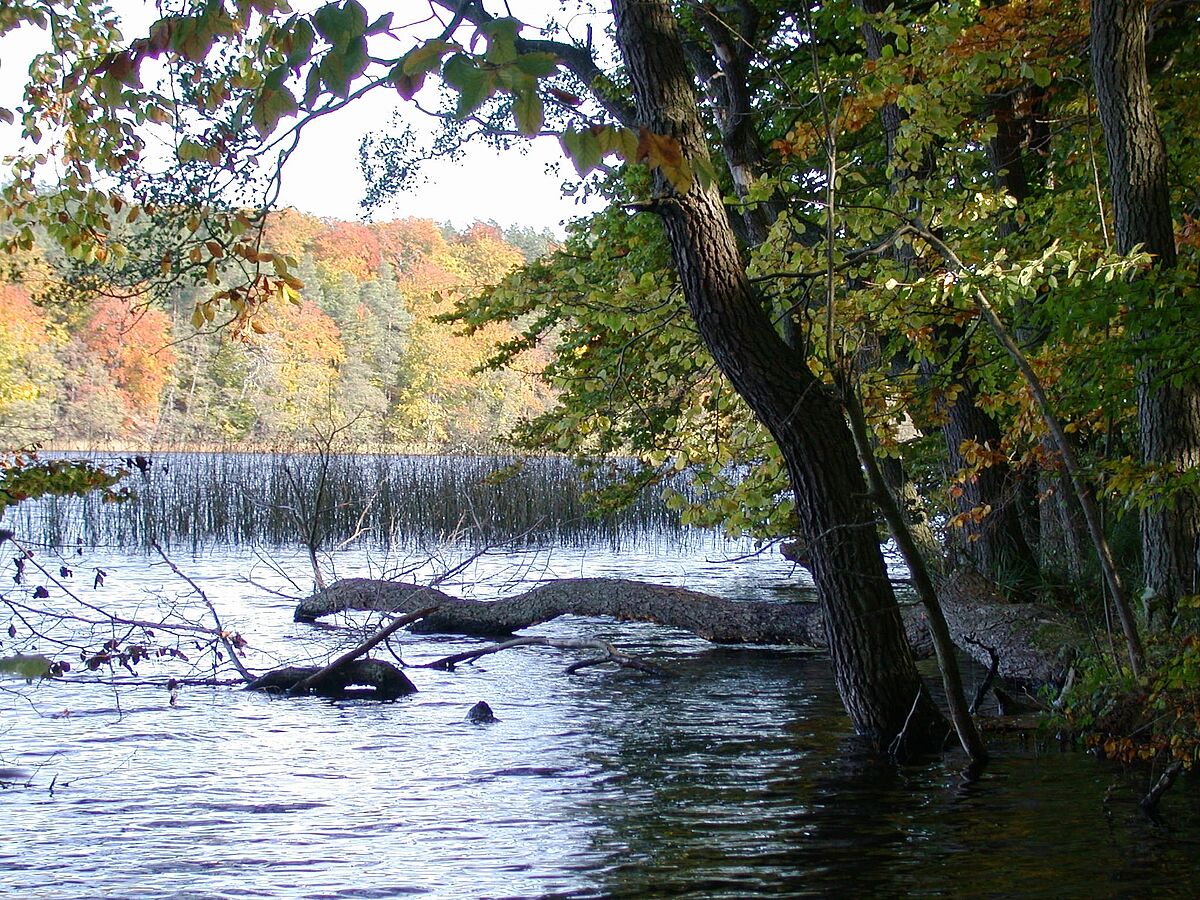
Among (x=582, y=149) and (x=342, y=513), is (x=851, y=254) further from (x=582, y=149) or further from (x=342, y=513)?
(x=342, y=513)

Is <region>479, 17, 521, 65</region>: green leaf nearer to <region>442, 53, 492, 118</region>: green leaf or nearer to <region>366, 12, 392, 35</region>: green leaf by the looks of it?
<region>442, 53, 492, 118</region>: green leaf

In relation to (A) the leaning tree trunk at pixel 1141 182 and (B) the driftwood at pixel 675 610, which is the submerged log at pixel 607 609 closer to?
(B) the driftwood at pixel 675 610

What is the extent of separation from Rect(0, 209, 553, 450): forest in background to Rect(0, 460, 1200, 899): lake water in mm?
29319

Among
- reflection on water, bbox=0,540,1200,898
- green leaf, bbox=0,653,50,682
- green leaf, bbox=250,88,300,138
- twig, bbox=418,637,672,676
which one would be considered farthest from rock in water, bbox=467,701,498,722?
green leaf, bbox=0,653,50,682

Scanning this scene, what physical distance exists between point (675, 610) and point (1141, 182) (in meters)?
4.74

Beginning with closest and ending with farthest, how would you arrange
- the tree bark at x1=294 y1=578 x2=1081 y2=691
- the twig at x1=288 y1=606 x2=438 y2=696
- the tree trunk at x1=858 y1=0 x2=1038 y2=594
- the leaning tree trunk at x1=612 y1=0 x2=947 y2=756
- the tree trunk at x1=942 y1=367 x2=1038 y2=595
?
the leaning tree trunk at x1=612 y1=0 x2=947 y2=756
the twig at x1=288 y1=606 x2=438 y2=696
the tree bark at x1=294 y1=578 x2=1081 y2=691
the tree trunk at x1=858 y1=0 x2=1038 y2=594
the tree trunk at x1=942 y1=367 x2=1038 y2=595

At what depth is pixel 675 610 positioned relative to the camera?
9367 mm

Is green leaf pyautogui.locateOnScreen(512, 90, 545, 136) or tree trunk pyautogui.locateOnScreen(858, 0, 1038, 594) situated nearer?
green leaf pyautogui.locateOnScreen(512, 90, 545, 136)

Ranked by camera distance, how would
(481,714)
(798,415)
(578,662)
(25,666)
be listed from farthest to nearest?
1. (578,662)
2. (481,714)
3. (798,415)
4. (25,666)

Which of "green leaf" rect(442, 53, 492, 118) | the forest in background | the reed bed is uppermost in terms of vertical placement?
the forest in background

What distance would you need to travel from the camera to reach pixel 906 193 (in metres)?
6.36

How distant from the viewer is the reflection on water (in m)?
4.07

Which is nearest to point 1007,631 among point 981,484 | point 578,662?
point 981,484

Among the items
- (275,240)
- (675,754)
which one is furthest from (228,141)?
(275,240)
